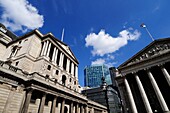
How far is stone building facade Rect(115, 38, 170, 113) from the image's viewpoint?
23.1m

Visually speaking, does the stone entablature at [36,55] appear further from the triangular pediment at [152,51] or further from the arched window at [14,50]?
the triangular pediment at [152,51]

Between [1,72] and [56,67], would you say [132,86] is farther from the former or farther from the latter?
[1,72]

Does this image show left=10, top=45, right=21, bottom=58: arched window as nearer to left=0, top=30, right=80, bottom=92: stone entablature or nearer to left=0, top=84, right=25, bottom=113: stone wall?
left=0, top=30, right=80, bottom=92: stone entablature

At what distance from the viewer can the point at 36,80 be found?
1568 centimetres

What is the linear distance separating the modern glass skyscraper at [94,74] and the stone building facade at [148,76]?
357 ft

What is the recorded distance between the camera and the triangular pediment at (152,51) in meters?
24.5

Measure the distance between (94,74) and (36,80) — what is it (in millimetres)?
129276

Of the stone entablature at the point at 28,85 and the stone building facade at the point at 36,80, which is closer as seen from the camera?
the stone entablature at the point at 28,85

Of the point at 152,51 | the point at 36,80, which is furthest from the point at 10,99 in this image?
the point at 152,51

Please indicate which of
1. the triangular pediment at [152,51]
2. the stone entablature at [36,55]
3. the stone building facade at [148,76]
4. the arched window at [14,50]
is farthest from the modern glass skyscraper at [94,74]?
the arched window at [14,50]

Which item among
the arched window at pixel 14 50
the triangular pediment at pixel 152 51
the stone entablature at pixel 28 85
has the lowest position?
the stone entablature at pixel 28 85

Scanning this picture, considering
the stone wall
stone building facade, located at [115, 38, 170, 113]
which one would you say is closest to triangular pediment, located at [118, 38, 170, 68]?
stone building facade, located at [115, 38, 170, 113]

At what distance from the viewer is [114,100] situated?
47312 millimetres

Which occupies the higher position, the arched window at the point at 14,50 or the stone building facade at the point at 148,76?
the arched window at the point at 14,50
